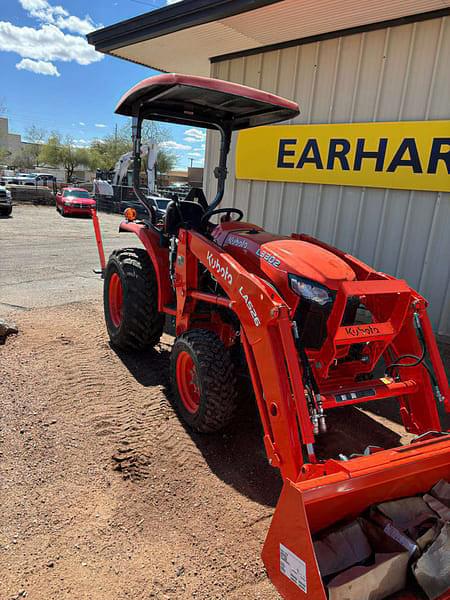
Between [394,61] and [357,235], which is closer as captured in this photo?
[394,61]

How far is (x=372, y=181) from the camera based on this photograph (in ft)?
17.8

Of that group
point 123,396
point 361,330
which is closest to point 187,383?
point 123,396

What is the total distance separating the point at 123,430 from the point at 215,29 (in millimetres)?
4941

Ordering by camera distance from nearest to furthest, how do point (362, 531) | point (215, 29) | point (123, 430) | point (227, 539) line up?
point (362, 531), point (227, 539), point (123, 430), point (215, 29)

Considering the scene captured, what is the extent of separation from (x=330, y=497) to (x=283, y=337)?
82 centimetres

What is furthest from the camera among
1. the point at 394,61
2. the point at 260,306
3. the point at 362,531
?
the point at 394,61

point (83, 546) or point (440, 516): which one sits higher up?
point (440, 516)

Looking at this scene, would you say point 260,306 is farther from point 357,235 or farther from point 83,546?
point 357,235

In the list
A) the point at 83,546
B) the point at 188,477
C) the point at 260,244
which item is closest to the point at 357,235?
the point at 260,244

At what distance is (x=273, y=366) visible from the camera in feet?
8.01

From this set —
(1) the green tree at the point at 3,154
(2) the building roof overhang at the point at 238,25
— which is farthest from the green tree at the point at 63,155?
(2) the building roof overhang at the point at 238,25

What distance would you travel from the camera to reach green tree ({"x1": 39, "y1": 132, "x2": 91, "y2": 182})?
54188mm

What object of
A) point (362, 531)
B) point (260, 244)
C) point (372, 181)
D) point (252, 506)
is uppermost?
point (372, 181)

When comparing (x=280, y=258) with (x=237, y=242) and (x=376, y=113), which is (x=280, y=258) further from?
(x=376, y=113)
